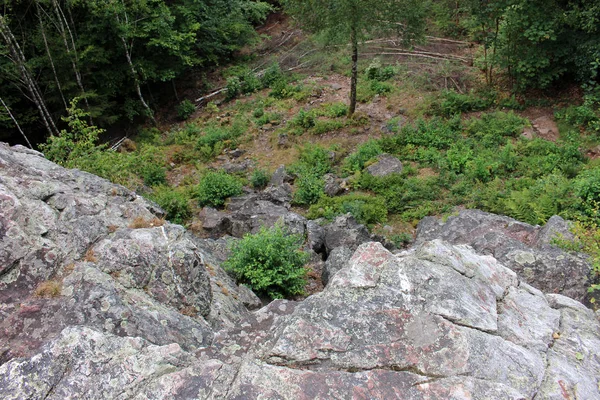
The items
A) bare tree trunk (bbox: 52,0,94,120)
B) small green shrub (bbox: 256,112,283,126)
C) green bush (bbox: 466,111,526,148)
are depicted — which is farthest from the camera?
small green shrub (bbox: 256,112,283,126)

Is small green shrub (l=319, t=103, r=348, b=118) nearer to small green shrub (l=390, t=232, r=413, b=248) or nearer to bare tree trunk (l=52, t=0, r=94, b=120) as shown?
small green shrub (l=390, t=232, r=413, b=248)

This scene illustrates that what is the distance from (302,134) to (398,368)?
1446 cm

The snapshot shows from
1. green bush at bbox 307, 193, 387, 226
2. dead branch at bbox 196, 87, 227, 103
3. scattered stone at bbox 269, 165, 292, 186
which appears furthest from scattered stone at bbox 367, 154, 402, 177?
dead branch at bbox 196, 87, 227, 103

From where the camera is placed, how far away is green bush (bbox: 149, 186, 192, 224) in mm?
13305

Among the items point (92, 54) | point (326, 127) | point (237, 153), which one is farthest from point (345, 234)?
point (92, 54)

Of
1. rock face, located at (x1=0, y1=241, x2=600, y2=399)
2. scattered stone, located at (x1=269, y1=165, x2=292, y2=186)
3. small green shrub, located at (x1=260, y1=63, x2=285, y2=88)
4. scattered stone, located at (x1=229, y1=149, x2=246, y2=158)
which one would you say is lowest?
scattered stone, located at (x1=269, y1=165, x2=292, y2=186)

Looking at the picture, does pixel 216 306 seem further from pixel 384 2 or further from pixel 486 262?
pixel 384 2

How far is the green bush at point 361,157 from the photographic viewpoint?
49.1 feet

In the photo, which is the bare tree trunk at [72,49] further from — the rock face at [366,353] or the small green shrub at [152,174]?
the rock face at [366,353]

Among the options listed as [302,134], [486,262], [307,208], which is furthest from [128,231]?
[302,134]

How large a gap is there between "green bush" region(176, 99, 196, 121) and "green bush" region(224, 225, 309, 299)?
15.1 m

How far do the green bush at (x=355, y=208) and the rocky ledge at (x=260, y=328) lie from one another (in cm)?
638

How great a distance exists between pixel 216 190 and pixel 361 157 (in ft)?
17.0

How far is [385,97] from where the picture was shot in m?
18.5
